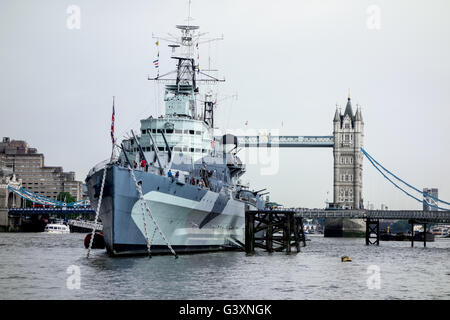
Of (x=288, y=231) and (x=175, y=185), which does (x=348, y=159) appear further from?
(x=175, y=185)

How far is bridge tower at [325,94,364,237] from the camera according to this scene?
6038 inches

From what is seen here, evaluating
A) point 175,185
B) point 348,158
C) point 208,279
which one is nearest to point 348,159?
point 348,158

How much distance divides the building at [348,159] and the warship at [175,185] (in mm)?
95928

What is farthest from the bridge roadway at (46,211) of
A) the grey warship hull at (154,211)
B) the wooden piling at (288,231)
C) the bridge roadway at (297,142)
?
the grey warship hull at (154,211)

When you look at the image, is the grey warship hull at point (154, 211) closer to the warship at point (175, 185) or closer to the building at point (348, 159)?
the warship at point (175, 185)

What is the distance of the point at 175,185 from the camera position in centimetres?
3759

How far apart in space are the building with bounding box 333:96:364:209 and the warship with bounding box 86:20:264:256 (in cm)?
9593

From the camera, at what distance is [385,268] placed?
38.6m

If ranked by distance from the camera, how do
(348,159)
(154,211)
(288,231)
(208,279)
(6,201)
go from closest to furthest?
(208,279)
(154,211)
(288,231)
(6,201)
(348,159)

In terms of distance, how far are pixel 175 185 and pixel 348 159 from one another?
123252mm

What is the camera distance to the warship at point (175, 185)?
34938mm
